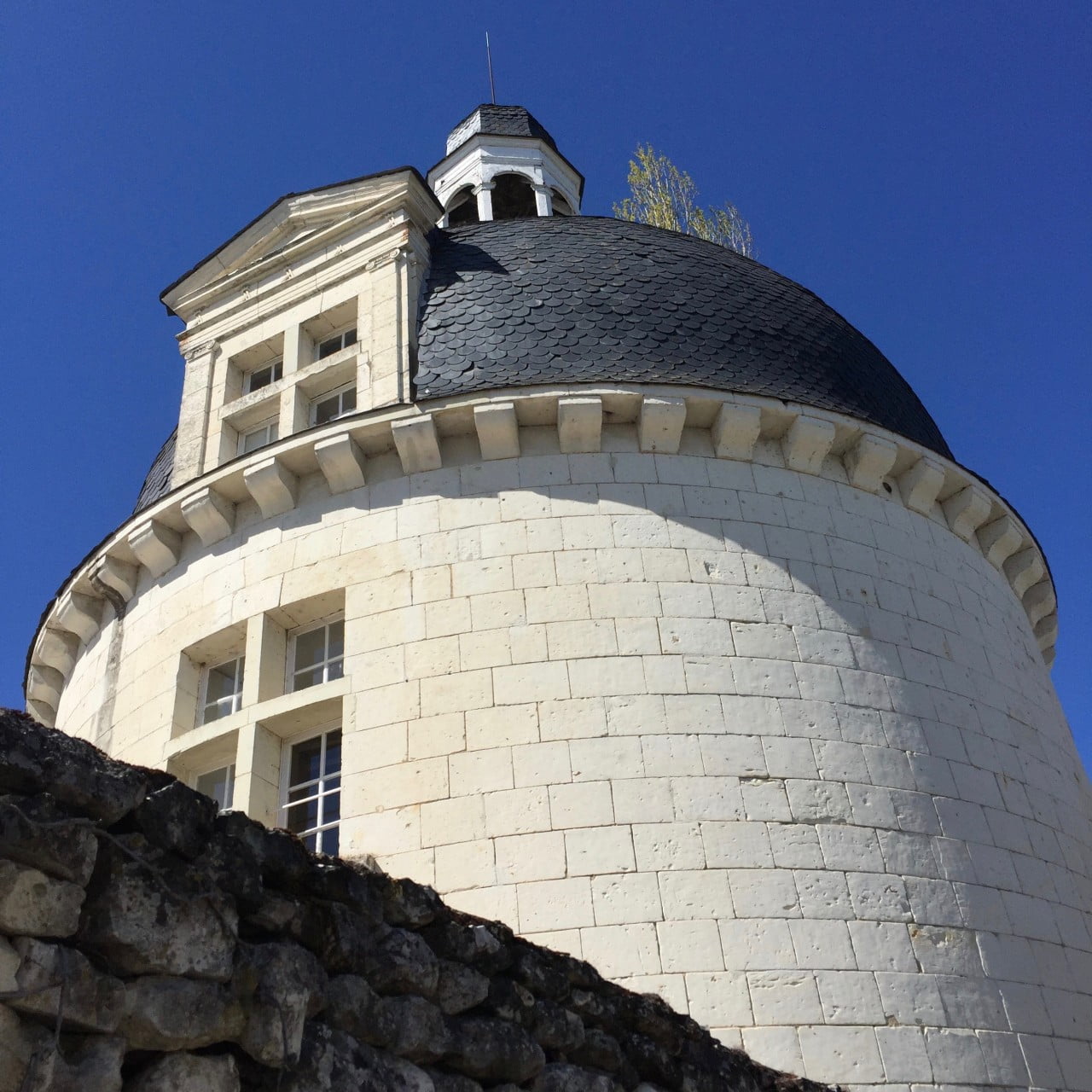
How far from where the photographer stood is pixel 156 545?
946 centimetres

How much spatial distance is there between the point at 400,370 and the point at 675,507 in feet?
8.59

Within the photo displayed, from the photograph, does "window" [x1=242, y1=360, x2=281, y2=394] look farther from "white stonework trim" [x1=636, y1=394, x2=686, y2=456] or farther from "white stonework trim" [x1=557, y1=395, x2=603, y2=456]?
"white stonework trim" [x1=636, y1=394, x2=686, y2=456]

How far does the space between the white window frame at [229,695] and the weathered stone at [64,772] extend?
18.9ft

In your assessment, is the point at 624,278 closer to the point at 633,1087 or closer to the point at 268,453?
the point at 268,453

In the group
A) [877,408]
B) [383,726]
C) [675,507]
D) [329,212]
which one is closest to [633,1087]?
[383,726]

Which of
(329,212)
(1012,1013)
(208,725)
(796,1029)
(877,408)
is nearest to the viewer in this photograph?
(796,1029)

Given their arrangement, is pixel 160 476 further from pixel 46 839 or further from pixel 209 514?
pixel 46 839

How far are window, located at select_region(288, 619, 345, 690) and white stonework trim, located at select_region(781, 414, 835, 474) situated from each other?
3.65m

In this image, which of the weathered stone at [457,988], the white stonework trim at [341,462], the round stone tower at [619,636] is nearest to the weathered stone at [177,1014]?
the weathered stone at [457,988]

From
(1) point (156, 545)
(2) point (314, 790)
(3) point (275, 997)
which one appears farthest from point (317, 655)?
(3) point (275, 997)

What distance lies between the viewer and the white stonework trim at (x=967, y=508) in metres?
9.77

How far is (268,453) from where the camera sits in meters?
9.08

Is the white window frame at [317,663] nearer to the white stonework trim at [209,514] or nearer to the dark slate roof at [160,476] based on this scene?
the white stonework trim at [209,514]

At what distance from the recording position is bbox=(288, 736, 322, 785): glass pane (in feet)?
26.7
